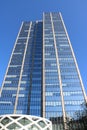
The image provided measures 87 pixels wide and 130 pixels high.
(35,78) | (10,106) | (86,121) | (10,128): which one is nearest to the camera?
(86,121)

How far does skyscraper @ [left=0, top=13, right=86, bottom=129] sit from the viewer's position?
133 m

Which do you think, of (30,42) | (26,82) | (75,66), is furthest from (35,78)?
(30,42)

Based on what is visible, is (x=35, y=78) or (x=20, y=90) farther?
(x=35, y=78)

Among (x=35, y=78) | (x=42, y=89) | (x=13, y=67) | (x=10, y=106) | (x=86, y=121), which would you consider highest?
(x=13, y=67)

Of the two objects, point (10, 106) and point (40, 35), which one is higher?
point (40, 35)

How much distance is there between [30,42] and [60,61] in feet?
132

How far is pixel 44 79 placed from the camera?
14850 cm

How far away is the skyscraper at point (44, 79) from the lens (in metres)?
133

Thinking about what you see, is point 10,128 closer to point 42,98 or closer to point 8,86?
point 42,98

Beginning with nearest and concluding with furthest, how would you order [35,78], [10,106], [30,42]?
[10,106]
[35,78]
[30,42]

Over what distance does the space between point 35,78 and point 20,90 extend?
613 inches

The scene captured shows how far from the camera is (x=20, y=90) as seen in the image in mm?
146625

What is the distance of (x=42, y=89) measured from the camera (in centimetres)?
14338

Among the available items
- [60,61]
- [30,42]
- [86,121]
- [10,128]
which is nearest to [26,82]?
[60,61]
